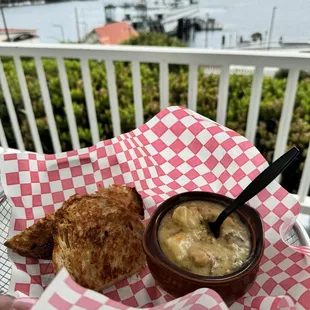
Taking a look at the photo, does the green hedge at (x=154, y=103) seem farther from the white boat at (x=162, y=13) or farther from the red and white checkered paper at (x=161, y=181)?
the red and white checkered paper at (x=161, y=181)

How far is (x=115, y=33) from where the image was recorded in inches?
116

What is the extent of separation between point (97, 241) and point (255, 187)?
0.42 meters

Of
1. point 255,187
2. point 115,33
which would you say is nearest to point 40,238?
point 255,187

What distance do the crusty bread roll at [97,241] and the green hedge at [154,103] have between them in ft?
6.19

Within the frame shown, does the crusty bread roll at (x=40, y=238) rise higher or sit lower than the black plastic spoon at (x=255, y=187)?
lower

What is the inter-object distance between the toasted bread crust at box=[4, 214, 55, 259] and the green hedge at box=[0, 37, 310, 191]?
196 cm

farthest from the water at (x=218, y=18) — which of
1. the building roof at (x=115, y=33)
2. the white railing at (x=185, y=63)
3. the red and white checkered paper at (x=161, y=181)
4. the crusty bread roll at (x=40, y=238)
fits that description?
the crusty bread roll at (x=40, y=238)

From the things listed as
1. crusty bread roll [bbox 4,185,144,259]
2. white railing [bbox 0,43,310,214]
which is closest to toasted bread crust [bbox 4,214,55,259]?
crusty bread roll [bbox 4,185,144,259]

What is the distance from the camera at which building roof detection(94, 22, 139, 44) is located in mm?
2798

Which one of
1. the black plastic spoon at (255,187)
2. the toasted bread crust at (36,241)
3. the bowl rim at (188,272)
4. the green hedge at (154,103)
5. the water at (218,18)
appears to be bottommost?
the green hedge at (154,103)

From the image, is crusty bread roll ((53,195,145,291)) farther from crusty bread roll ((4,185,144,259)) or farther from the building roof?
the building roof

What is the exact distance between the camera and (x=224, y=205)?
0.94 m

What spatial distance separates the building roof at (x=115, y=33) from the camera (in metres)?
2.80

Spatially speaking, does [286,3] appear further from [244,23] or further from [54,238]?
[54,238]
